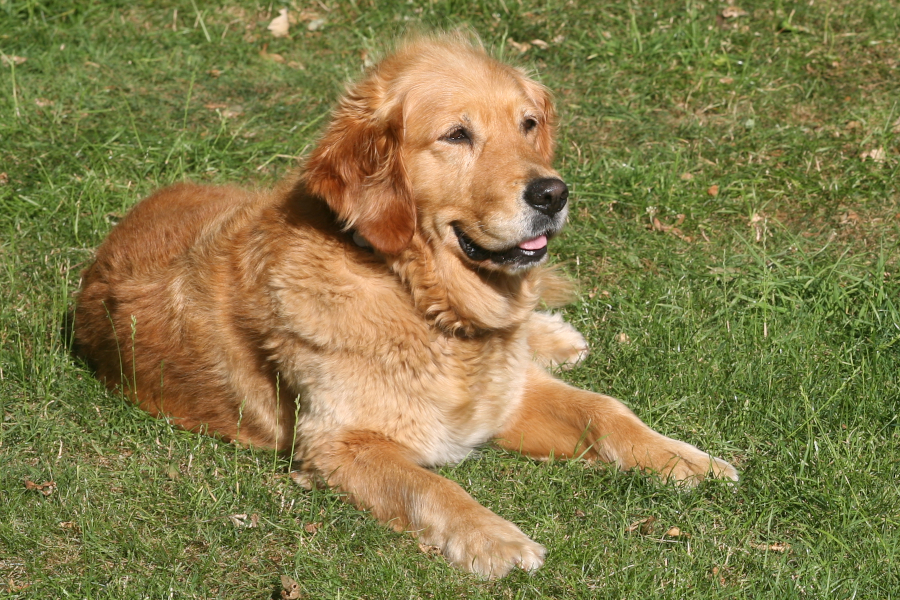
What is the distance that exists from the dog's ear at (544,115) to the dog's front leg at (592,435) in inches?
42.4

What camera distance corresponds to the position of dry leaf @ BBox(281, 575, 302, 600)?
3336 millimetres

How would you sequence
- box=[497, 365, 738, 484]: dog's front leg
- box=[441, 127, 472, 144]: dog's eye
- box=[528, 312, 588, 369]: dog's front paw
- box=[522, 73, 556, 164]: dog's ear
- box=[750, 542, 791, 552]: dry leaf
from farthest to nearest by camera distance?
1. box=[528, 312, 588, 369]: dog's front paw
2. box=[522, 73, 556, 164]: dog's ear
3. box=[497, 365, 738, 484]: dog's front leg
4. box=[441, 127, 472, 144]: dog's eye
5. box=[750, 542, 791, 552]: dry leaf

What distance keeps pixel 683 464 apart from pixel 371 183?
1795 mm

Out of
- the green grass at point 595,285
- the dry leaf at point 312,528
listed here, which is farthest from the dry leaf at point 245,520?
the dry leaf at point 312,528

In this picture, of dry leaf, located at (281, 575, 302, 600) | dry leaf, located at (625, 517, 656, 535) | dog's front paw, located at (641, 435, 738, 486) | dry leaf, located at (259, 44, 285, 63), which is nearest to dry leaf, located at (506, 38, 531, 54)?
dry leaf, located at (259, 44, 285, 63)

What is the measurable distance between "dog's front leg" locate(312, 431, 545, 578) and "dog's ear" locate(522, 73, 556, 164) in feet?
5.29

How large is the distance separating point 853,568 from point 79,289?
3990 millimetres

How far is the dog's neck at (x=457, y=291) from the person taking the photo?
12.8 ft

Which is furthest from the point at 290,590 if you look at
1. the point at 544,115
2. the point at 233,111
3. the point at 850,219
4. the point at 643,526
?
the point at 233,111

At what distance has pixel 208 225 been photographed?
175 inches

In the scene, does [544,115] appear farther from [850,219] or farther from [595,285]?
[850,219]


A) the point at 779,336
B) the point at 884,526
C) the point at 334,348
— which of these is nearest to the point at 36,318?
the point at 334,348

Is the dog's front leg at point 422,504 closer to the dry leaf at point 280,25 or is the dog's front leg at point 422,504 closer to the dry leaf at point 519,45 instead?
the dry leaf at point 519,45

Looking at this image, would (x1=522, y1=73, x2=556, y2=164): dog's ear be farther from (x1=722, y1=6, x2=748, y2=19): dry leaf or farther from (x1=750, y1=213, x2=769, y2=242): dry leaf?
(x1=722, y1=6, x2=748, y2=19): dry leaf
